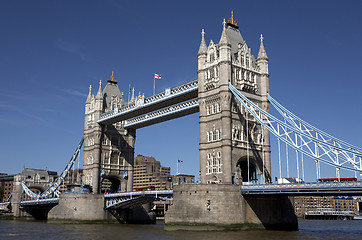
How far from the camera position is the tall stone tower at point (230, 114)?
54469 mm

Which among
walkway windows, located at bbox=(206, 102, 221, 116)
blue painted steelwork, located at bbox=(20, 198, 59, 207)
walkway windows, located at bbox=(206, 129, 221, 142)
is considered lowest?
blue painted steelwork, located at bbox=(20, 198, 59, 207)

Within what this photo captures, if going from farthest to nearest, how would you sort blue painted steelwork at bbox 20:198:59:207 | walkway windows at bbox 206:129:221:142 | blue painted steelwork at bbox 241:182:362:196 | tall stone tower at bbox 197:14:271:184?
blue painted steelwork at bbox 20:198:59:207 < walkway windows at bbox 206:129:221:142 < tall stone tower at bbox 197:14:271:184 < blue painted steelwork at bbox 241:182:362:196

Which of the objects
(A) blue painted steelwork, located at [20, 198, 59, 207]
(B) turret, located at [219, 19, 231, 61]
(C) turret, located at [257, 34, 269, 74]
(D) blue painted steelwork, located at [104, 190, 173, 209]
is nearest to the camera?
(B) turret, located at [219, 19, 231, 61]

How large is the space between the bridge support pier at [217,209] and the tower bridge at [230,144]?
0.11 meters

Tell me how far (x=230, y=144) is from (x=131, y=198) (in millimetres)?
20718

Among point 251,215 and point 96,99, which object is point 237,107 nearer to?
point 251,215

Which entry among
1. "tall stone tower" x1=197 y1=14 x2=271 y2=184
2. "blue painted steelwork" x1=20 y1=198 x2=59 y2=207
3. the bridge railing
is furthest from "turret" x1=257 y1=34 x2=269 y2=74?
"blue painted steelwork" x1=20 y1=198 x2=59 y2=207

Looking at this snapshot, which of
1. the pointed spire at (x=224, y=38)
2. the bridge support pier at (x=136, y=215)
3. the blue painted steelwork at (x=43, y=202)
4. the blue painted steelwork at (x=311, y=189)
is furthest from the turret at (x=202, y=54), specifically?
the blue painted steelwork at (x=43, y=202)

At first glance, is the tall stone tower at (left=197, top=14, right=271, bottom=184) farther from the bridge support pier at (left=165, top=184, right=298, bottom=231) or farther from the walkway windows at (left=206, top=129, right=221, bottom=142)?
the bridge support pier at (left=165, top=184, right=298, bottom=231)

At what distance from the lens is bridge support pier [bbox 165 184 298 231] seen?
48156 mm

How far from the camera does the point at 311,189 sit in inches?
1706

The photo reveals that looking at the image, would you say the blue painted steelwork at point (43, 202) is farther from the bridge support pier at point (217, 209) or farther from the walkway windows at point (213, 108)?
the walkway windows at point (213, 108)

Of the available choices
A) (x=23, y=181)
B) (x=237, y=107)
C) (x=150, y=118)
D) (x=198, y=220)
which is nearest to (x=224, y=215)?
(x=198, y=220)

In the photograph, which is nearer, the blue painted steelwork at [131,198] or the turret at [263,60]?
the blue painted steelwork at [131,198]
